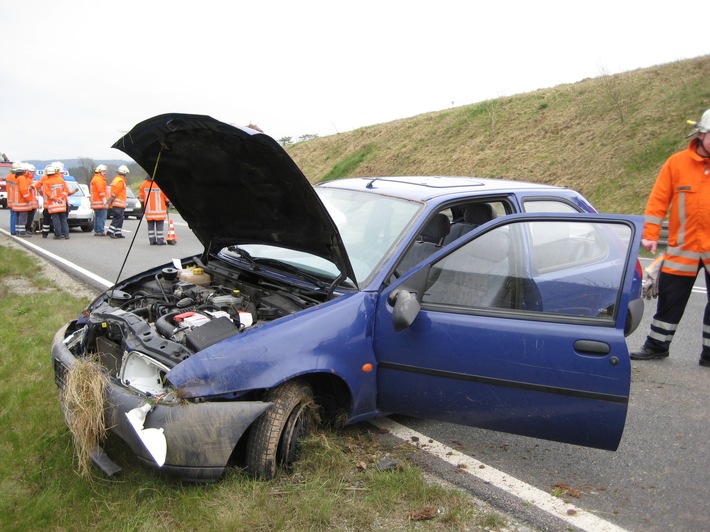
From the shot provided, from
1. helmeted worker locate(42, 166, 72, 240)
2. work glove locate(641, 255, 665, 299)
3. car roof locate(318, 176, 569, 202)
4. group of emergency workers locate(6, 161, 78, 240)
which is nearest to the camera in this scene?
car roof locate(318, 176, 569, 202)

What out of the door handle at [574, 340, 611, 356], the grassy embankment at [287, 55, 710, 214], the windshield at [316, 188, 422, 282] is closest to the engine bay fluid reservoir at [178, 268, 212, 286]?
the windshield at [316, 188, 422, 282]

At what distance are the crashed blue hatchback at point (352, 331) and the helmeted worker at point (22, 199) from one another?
12480mm

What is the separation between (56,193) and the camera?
1378 centimetres

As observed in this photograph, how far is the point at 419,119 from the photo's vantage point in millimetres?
33344

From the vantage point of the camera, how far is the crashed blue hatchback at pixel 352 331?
2758 mm

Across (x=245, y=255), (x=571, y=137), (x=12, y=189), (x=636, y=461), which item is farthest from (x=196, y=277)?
(x=571, y=137)

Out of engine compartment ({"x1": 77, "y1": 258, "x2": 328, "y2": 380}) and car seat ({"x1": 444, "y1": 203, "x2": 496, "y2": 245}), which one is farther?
car seat ({"x1": 444, "y1": 203, "x2": 496, "y2": 245})

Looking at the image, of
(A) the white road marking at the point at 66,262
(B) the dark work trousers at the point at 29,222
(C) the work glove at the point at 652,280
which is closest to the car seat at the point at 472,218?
(C) the work glove at the point at 652,280

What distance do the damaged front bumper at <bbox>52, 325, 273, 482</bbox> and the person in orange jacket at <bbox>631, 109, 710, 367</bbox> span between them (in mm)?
3579

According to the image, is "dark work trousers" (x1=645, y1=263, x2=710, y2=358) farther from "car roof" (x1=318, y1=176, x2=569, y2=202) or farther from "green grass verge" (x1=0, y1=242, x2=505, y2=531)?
"green grass verge" (x1=0, y1=242, x2=505, y2=531)

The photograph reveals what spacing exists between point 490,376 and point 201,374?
1.42 meters

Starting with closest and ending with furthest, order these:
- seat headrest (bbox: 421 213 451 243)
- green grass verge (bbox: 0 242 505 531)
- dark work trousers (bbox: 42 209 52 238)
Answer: green grass verge (bbox: 0 242 505 531), seat headrest (bbox: 421 213 451 243), dark work trousers (bbox: 42 209 52 238)

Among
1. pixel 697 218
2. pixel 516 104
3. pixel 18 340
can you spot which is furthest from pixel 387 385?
pixel 516 104

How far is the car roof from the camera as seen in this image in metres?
3.83
